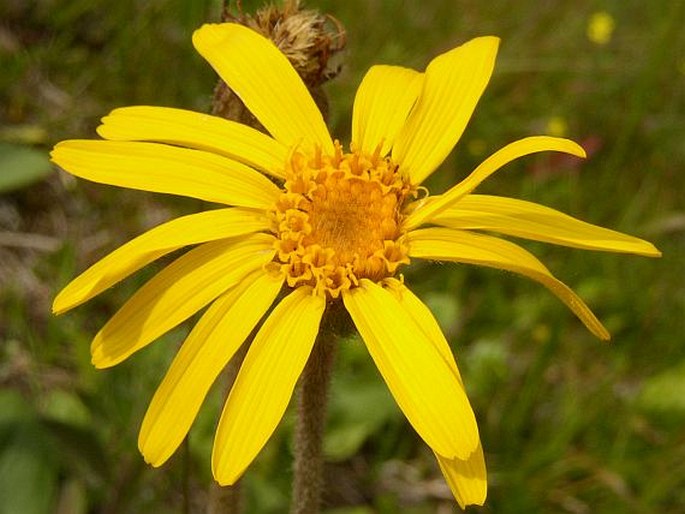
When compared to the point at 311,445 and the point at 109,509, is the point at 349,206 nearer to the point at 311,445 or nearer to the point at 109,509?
the point at 311,445

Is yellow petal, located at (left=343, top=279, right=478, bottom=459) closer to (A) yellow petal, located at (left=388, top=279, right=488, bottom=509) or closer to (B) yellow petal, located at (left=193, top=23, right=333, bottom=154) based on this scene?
(A) yellow petal, located at (left=388, top=279, right=488, bottom=509)

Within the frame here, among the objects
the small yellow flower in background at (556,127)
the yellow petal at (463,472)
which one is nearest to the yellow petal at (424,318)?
the yellow petal at (463,472)

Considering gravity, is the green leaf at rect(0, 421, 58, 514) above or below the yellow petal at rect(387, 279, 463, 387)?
below

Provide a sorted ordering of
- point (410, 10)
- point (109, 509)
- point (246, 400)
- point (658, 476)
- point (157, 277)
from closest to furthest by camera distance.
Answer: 1. point (246, 400)
2. point (157, 277)
3. point (109, 509)
4. point (658, 476)
5. point (410, 10)

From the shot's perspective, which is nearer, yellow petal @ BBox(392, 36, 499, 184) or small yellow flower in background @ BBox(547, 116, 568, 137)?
yellow petal @ BBox(392, 36, 499, 184)

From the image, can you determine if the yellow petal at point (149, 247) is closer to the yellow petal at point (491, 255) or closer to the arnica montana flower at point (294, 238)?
the arnica montana flower at point (294, 238)

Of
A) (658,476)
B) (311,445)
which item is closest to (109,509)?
(311,445)

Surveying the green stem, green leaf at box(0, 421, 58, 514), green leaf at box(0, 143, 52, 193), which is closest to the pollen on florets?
the green stem
